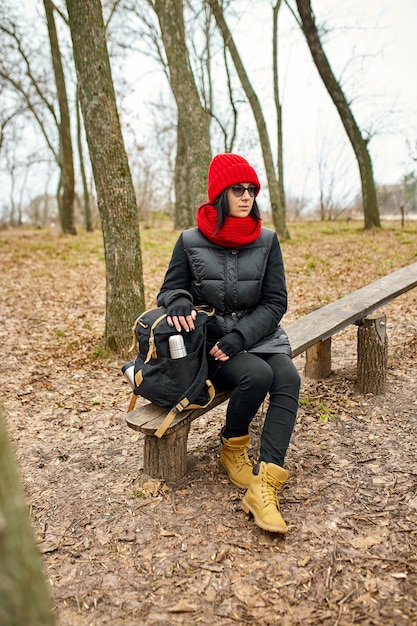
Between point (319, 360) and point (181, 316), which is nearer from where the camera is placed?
point (181, 316)

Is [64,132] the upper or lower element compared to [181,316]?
upper

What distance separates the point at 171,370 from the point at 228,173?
47.0 inches

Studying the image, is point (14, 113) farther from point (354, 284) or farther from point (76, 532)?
point (76, 532)

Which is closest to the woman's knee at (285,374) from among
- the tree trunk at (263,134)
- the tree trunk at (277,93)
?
the tree trunk at (263,134)

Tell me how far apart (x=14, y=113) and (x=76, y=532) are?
18.3m

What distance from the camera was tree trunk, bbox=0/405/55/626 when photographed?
107 cm

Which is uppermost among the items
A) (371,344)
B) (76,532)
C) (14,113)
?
(14,113)

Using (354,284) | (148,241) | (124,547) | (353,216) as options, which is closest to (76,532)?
Result: (124,547)

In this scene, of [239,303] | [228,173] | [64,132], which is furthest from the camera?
[64,132]

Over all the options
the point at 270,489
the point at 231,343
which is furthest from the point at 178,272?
the point at 270,489

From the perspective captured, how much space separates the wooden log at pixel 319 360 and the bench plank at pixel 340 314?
1.18 feet

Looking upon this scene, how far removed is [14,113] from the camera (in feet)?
59.0

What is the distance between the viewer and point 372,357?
167 inches

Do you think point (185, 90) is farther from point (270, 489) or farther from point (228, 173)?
point (270, 489)
